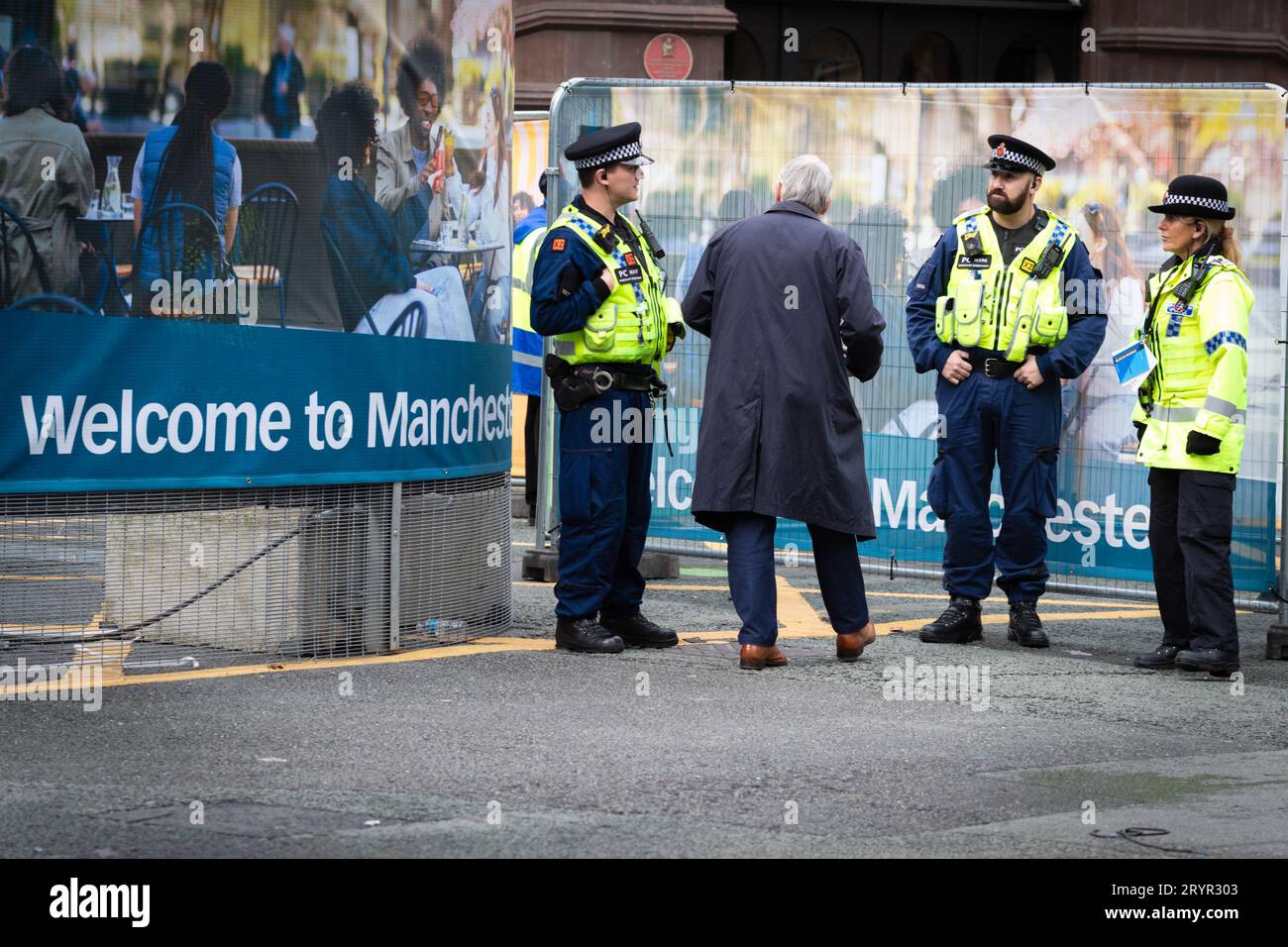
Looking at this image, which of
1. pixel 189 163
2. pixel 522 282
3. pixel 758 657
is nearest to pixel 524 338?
pixel 522 282

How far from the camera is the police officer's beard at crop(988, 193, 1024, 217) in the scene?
8648mm

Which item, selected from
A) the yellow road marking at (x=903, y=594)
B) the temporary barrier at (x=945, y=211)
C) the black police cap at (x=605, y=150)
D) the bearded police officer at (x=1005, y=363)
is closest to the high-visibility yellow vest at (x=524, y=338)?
the temporary barrier at (x=945, y=211)

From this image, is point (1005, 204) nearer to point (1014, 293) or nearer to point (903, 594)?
point (1014, 293)

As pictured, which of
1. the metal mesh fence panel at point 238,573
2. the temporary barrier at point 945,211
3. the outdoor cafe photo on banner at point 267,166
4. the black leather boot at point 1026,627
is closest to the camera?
the outdoor cafe photo on banner at point 267,166

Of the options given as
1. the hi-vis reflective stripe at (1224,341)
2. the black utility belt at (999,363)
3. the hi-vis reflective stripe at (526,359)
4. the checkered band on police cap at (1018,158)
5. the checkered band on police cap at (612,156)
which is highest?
the checkered band on police cap at (1018,158)

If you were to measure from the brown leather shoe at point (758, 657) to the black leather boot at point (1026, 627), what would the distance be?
4.44ft

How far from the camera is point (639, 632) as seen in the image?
8422mm

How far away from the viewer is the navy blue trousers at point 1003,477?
8.66 meters

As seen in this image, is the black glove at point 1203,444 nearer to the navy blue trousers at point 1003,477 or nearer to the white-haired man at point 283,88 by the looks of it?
the navy blue trousers at point 1003,477

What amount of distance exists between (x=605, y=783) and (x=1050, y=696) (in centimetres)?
241

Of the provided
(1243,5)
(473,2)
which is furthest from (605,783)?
(1243,5)

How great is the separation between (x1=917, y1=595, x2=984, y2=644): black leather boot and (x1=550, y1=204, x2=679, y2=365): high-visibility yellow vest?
1.82 meters

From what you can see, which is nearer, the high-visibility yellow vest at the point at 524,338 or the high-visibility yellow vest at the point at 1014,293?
the high-visibility yellow vest at the point at 1014,293
